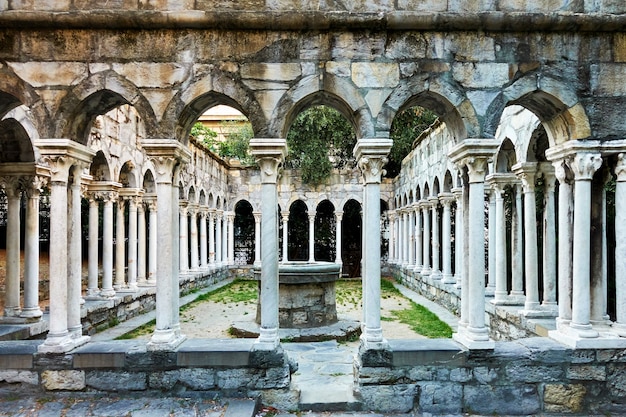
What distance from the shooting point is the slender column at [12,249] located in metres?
7.40

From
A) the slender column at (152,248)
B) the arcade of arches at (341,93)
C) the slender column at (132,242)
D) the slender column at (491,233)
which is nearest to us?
the arcade of arches at (341,93)

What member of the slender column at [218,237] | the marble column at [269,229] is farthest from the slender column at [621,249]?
the slender column at [218,237]

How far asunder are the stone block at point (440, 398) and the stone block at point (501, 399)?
0.09 metres

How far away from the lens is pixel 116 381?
4926mm

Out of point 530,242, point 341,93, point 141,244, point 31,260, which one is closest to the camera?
point 341,93

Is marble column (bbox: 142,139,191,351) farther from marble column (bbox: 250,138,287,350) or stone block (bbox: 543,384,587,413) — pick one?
stone block (bbox: 543,384,587,413)

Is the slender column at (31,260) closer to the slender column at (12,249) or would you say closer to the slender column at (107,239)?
the slender column at (12,249)

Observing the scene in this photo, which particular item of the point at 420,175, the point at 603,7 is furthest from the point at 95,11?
the point at 420,175

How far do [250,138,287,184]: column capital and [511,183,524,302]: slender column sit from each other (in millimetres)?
5078

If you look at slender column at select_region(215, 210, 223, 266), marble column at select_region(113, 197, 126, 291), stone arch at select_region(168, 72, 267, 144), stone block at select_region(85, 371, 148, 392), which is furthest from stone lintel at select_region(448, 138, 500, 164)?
slender column at select_region(215, 210, 223, 266)

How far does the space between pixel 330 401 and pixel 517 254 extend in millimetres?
4991

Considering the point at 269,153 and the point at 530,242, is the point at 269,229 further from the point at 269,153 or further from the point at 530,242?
the point at 530,242

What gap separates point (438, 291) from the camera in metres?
12.6

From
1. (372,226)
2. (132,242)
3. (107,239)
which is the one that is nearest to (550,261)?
(372,226)
